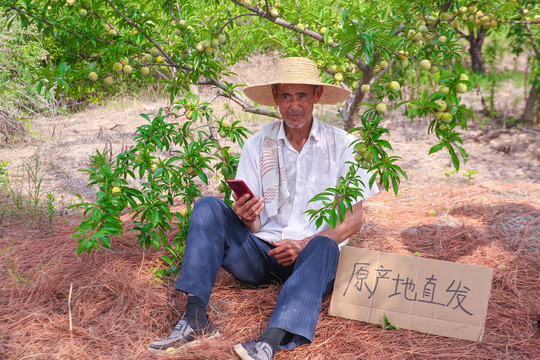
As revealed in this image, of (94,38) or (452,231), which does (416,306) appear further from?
(94,38)

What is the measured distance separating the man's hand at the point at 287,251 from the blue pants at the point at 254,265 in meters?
0.05

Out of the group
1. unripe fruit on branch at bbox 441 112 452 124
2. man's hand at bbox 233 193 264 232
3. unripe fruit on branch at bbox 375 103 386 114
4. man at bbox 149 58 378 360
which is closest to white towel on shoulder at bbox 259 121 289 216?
man at bbox 149 58 378 360

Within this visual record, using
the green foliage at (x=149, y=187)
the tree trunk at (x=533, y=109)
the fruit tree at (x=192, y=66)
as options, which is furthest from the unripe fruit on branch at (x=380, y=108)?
the tree trunk at (x=533, y=109)

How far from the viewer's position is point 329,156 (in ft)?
8.24

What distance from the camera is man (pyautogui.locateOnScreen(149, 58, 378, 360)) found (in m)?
2.08

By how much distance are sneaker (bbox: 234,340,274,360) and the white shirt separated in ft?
2.09

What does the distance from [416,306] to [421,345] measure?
0.19m

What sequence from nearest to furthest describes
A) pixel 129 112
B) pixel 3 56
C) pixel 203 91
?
pixel 3 56, pixel 129 112, pixel 203 91

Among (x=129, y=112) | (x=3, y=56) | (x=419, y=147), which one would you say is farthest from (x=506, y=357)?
(x=129, y=112)

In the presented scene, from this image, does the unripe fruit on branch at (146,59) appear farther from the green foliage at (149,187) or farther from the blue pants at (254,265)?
the blue pants at (254,265)

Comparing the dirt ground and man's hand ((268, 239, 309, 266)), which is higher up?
man's hand ((268, 239, 309, 266))

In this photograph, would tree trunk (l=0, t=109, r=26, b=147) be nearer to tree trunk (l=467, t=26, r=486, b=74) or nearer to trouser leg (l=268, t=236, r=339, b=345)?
trouser leg (l=268, t=236, r=339, b=345)

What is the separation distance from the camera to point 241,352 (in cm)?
191

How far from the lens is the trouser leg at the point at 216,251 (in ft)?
7.18
